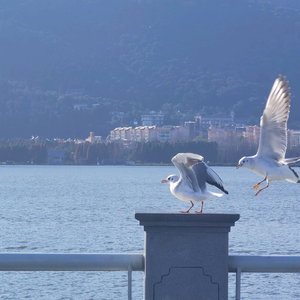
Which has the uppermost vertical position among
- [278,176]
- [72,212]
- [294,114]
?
[294,114]

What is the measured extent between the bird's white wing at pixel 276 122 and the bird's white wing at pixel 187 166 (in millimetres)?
396

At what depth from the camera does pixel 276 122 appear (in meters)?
3.53

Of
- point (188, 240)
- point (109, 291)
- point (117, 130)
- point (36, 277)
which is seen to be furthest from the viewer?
point (117, 130)

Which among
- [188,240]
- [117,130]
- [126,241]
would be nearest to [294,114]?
[117,130]

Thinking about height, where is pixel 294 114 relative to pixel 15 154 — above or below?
above

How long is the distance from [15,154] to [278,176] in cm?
17888

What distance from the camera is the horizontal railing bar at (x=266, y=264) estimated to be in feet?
12.8

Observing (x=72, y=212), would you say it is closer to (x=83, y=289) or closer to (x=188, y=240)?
(x=83, y=289)

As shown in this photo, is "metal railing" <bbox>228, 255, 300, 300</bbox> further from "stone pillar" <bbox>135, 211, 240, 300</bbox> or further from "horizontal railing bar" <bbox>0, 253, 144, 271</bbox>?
"horizontal railing bar" <bbox>0, 253, 144, 271</bbox>

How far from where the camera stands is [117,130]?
197 meters

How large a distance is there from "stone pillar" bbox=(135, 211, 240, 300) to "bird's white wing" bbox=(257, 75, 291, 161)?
0.70 metres

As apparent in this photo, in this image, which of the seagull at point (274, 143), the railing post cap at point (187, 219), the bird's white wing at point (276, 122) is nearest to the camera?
the seagull at point (274, 143)

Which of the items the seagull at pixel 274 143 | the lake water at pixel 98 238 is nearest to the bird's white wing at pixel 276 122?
the seagull at pixel 274 143

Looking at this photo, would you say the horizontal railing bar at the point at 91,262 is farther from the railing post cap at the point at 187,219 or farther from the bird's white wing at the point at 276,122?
the bird's white wing at the point at 276,122
